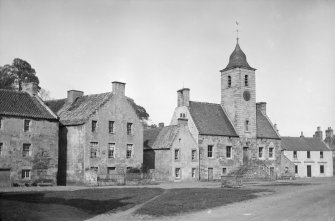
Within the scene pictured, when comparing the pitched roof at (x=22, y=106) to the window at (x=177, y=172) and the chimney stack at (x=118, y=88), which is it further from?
the window at (x=177, y=172)

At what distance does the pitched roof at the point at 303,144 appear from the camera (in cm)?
7712

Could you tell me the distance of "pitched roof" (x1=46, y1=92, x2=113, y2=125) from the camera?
152ft

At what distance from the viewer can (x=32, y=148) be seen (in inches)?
1665

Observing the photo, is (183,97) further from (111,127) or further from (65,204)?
(65,204)

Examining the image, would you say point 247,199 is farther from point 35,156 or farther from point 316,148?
point 316,148

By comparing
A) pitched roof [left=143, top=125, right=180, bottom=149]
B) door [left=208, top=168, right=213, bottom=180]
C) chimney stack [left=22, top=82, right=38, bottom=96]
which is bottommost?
door [left=208, top=168, right=213, bottom=180]

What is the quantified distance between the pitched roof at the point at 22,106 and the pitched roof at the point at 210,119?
20.3m

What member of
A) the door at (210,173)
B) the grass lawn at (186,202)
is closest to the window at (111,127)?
the door at (210,173)

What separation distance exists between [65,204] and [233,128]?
39.0m

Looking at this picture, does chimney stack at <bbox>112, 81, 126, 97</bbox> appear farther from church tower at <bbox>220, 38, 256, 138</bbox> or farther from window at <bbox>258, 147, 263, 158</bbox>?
window at <bbox>258, 147, 263, 158</bbox>

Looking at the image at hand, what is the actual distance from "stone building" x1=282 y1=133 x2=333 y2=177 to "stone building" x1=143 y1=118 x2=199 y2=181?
26.9 m

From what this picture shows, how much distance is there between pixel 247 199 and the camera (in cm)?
2727

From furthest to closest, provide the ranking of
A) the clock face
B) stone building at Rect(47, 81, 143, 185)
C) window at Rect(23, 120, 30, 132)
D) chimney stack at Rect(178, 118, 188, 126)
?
the clock face
chimney stack at Rect(178, 118, 188, 126)
stone building at Rect(47, 81, 143, 185)
window at Rect(23, 120, 30, 132)

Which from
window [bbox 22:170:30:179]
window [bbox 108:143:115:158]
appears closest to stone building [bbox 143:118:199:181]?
window [bbox 108:143:115:158]
